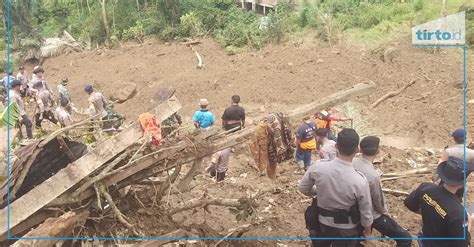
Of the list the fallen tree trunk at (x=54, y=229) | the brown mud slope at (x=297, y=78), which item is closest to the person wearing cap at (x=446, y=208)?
the fallen tree trunk at (x=54, y=229)

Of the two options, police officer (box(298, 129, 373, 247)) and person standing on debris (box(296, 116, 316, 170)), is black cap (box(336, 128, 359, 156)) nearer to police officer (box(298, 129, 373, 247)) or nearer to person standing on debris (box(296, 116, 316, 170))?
police officer (box(298, 129, 373, 247))

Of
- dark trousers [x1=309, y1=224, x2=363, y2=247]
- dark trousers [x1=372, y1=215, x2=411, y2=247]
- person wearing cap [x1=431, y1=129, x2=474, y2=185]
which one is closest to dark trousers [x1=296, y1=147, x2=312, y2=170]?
person wearing cap [x1=431, y1=129, x2=474, y2=185]

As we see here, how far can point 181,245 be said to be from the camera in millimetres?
5492

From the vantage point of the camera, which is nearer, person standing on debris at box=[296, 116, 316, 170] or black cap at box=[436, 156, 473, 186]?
black cap at box=[436, 156, 473, 186]

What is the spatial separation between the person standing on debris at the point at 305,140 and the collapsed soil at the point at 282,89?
31 cm

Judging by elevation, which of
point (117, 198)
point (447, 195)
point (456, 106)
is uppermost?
point (447, 195)

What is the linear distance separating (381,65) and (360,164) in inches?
462

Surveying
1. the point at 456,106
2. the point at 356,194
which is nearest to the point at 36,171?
the point at 356,194

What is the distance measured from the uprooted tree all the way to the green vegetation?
13.5 m

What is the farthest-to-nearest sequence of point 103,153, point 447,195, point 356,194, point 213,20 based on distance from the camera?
point 213,20 < point 103,153 < point 356,194 < point 447,195

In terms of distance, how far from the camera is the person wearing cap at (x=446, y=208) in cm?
402

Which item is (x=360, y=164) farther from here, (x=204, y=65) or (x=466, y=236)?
(x=204, y=65)

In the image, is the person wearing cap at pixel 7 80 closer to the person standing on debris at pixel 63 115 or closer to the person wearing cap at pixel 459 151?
the person standing on debris at pixel 63 115

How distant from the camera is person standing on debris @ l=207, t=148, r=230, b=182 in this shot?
26.4 ft
